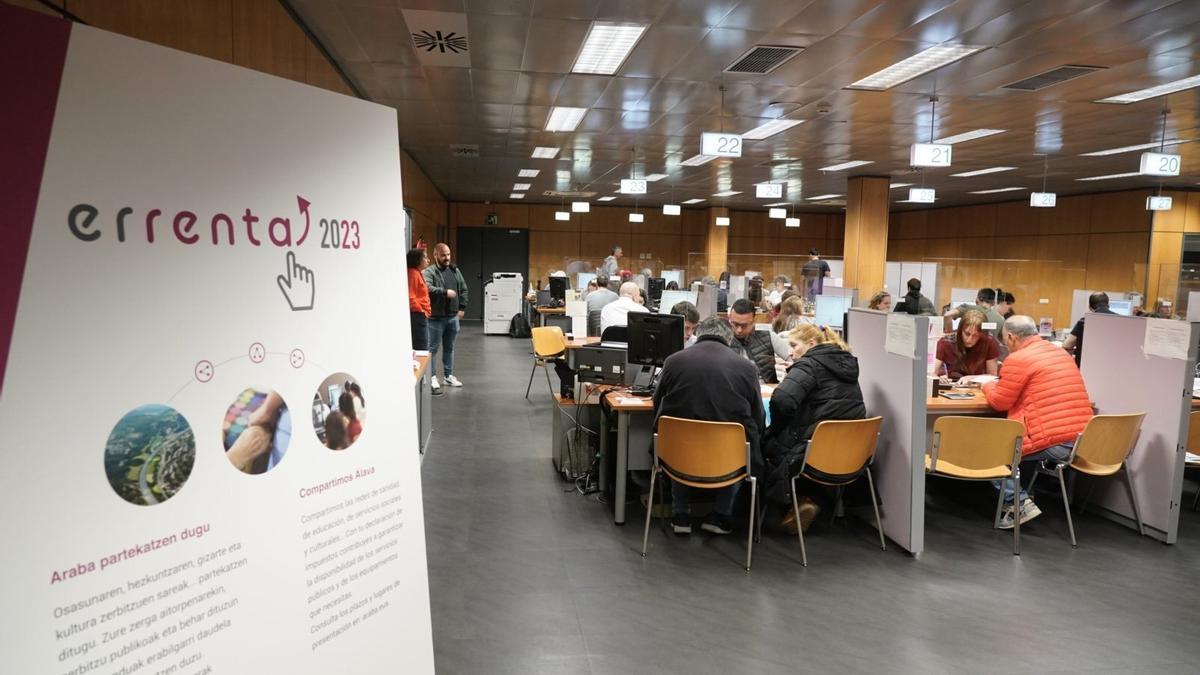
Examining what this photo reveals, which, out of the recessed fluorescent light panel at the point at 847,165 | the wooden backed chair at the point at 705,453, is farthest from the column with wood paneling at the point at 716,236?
the wooden backed chair at the point at 705,453

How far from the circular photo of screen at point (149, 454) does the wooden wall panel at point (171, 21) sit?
1.73 meters

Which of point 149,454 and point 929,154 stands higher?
point 929,154

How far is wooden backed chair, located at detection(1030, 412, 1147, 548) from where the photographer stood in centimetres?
443

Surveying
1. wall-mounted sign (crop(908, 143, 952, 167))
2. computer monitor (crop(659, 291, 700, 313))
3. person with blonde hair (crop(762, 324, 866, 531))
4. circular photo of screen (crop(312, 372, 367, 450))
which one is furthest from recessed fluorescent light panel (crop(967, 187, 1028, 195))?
circular photo of screen (crop(312, 372, 367, 450))

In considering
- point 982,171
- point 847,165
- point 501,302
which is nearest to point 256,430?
point 847,165

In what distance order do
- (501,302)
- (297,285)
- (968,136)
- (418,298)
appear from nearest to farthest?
1. (297,285)
2. (418,298)
3. (968,136)
4. (501,302)

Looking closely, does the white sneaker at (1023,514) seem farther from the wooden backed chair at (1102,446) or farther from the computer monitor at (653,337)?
the computer monitor at (653,337)

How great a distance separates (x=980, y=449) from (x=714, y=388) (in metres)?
1.68

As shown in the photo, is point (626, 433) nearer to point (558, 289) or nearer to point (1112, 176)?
point (558, 289)

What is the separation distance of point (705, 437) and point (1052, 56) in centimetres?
407

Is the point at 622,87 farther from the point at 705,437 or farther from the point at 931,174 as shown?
the point at 931,174

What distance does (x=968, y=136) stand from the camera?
8875 mm

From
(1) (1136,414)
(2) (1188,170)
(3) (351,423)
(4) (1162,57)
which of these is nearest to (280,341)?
(3) (351,423)

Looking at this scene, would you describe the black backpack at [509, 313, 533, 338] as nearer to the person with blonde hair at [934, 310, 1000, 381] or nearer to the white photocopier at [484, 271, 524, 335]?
the white photocopier at [484, 271, 524, 335]
